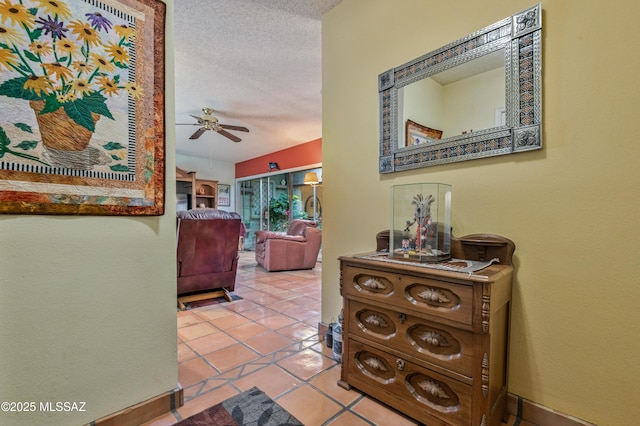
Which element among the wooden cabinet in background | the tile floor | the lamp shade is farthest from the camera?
the wooden cabinet in background

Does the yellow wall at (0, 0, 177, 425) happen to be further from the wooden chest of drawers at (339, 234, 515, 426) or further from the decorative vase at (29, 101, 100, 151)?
the wooden chest of drawers at (339, 234, 515, 426)

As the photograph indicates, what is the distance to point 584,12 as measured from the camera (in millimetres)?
1207

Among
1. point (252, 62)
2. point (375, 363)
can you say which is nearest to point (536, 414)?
point (375, 363)

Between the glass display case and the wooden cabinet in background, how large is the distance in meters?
6.44

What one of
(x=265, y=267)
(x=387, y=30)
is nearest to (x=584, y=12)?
(x=387, y=30)

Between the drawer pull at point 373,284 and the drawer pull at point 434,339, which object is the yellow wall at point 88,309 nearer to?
the drawer pull at point 373,284

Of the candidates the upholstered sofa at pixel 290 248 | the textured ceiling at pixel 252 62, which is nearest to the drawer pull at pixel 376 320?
the textured ceiling at pixel 252 62

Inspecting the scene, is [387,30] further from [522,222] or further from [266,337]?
[266,337]

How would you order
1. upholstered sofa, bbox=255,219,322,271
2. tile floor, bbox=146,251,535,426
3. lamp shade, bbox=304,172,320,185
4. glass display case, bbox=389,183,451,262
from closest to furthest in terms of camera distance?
tile floor, bbox=146,251,535,426 < glass display case, bbox=389,183,451,262 < upholstered sofa, bbox=255,219,322,271 < lamp shade, bbox=304,172,320,185

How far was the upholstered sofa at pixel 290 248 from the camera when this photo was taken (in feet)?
15.5

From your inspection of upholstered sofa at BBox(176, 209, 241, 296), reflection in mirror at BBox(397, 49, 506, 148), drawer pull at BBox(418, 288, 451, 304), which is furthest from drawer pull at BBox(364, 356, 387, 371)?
upholstered sofa at BBox(176, 209, 241, 296)

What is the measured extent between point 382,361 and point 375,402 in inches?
9.0

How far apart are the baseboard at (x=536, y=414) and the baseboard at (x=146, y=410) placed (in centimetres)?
169

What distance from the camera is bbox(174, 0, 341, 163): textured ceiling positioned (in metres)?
2.32
